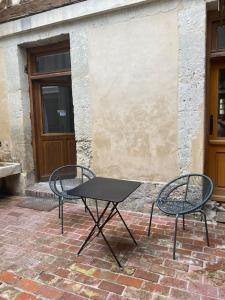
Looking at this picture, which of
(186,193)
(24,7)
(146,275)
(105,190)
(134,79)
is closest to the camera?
(146,275)

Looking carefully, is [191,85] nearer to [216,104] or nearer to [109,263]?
[216,104]

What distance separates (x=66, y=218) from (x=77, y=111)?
5.24 ft

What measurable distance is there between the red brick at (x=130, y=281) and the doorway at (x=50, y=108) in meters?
2.99

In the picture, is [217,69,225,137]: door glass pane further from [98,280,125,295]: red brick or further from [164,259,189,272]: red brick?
[98,280,125,295]: red brick

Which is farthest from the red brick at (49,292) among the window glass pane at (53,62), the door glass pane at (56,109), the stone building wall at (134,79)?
the window glass pane at (53,62)

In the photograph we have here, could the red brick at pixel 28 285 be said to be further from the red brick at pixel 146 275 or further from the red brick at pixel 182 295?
the red brick at pixel 182 295

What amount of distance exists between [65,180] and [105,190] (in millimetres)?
2255

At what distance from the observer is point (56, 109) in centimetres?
483

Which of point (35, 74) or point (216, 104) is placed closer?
point (216, 104)

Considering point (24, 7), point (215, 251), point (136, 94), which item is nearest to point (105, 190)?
point (215, 251)

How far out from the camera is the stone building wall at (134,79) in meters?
3.21

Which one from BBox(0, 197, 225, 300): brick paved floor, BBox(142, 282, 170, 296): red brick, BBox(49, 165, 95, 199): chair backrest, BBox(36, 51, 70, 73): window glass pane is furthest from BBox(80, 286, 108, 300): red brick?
BBox(36, 51, 70, 73): window glass pane

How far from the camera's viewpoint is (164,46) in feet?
10.8

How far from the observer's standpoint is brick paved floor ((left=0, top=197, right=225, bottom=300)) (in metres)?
2.09
